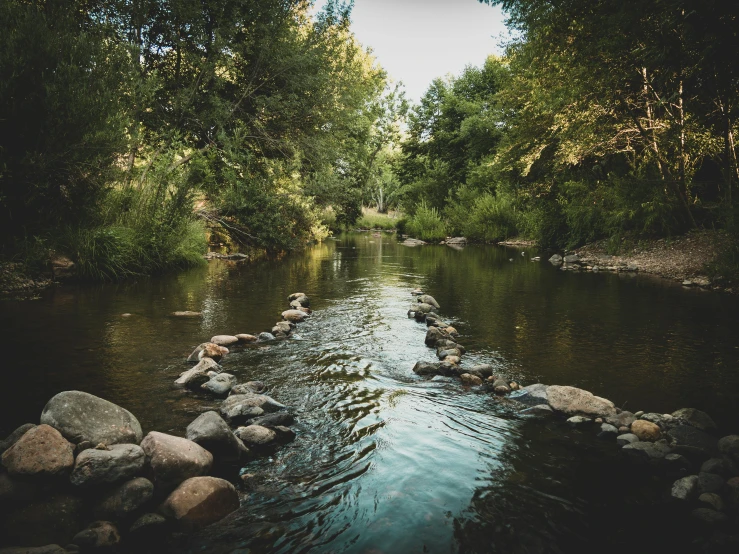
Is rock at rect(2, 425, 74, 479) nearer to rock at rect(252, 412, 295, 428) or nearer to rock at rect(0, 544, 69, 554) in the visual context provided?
rock at rect(0, 544, 69, 554)

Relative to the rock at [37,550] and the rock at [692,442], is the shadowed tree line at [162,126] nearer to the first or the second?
the rock at [37,550]

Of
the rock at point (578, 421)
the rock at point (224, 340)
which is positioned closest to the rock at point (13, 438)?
the rock at point (224, 340)

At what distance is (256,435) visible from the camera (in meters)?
3.59

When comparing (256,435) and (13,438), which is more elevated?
(13,438)

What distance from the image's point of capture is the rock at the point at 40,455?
272cm

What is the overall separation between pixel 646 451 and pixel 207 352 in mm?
4538

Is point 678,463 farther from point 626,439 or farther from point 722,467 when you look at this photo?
point 626,439

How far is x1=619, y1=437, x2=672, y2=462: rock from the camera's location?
11.3 feet

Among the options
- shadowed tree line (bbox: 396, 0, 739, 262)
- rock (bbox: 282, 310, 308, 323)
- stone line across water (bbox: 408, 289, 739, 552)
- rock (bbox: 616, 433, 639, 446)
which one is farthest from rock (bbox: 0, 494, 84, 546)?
shadowed tree line (bbox: 396, 0, 739, 262)

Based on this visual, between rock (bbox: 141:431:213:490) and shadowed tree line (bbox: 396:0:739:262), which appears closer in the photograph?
rock (bbox: 141:431:213:490)

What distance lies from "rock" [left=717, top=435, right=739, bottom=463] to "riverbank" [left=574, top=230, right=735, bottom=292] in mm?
8941

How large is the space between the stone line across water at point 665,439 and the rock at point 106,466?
3136mm

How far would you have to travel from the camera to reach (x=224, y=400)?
4328 mm

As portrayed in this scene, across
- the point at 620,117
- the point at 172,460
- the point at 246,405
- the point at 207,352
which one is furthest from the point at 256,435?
the point at 620,117
